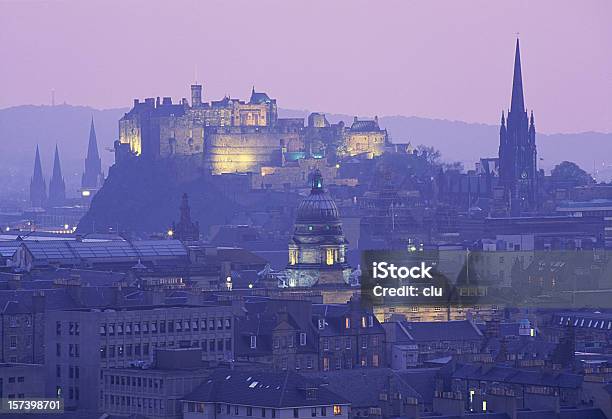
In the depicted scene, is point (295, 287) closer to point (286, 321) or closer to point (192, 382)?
point (286, 321)

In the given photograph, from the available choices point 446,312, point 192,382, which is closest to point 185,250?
point 446,312

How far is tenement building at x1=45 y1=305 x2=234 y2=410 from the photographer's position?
4715 inches

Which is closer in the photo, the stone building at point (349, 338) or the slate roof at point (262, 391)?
the slate roof at point (262, 391)

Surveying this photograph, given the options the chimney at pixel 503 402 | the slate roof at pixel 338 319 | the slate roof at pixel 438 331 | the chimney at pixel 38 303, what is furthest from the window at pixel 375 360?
the chimney at pixel 503 402

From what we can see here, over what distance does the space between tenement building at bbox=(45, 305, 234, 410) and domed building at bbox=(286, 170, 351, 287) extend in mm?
51147

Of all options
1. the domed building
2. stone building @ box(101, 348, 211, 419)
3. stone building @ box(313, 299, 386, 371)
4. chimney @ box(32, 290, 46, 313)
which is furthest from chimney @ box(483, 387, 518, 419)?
the domed building

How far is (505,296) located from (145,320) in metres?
54.7

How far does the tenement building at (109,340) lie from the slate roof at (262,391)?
11.5 m

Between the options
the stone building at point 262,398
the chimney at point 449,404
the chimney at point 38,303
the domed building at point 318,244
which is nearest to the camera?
the stone building at point 262,398

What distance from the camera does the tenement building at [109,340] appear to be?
4715 inches

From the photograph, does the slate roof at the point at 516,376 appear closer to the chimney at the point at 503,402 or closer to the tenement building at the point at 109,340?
the chimney at the point at 503,402

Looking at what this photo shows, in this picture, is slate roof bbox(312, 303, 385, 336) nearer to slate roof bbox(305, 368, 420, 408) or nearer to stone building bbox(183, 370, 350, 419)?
slate roof bbox(305, 368, 420, 408)

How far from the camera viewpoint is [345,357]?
450 ft

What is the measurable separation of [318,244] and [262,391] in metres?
76.4
